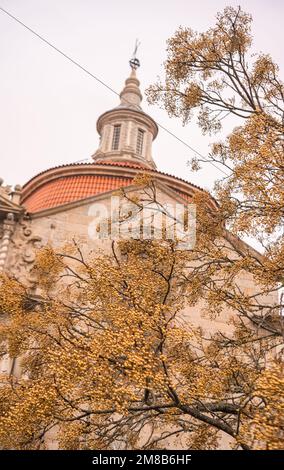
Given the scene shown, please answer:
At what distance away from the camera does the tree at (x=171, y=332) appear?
528 cm

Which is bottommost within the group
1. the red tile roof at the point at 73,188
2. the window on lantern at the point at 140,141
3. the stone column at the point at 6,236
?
the stone column at the point at 6,236

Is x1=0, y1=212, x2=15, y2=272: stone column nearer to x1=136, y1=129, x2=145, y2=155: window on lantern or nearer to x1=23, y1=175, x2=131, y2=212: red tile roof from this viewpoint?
x1=23, y1=175, x2=131, y2=212: red tile roof

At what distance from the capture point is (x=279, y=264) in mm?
6844

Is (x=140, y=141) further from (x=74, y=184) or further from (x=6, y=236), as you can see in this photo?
(x=6, y=236)

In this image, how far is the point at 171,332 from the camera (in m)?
5.63

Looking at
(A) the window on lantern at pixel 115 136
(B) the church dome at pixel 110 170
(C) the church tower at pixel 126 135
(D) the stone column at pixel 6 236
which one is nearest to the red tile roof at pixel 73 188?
(B) the church dome at pixel 110 170

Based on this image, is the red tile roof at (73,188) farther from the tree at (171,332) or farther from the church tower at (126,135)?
the tree at (171,332)

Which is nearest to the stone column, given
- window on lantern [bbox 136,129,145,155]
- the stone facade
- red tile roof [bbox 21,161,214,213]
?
the stone facade

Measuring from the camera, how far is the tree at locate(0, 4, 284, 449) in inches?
208

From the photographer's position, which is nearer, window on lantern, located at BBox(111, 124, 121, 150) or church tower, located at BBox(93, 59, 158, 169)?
church tower, located at BBox(93, 59, 158, 169)

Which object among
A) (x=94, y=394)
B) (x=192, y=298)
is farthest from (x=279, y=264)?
(x=94, y=394)

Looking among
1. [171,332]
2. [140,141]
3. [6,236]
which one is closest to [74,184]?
[6,236]

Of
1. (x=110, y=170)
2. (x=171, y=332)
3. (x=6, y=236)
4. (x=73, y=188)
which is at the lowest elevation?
(x=171, y=332)
